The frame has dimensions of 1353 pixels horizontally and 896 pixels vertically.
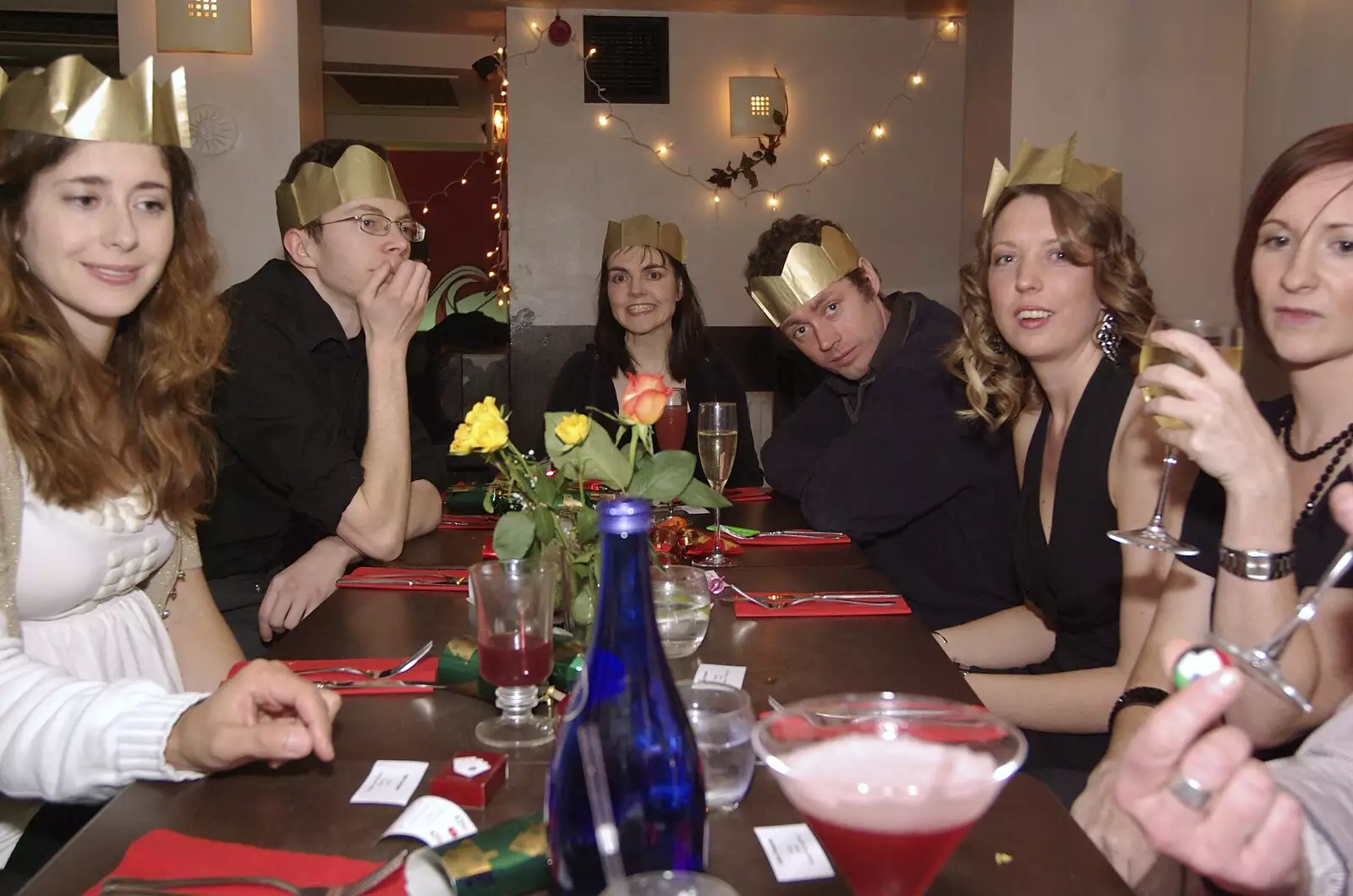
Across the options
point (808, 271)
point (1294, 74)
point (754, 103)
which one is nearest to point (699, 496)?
point (808, 271)

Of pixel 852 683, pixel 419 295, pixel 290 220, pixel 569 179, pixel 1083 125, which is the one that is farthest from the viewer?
pixel 569 179

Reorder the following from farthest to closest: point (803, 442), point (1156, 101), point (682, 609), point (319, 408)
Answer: point (1156, 101), point (803, 442), point (319, 408), point (682, 609)

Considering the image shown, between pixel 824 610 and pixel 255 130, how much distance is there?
11.1 ft

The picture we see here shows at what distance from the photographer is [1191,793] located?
714mm

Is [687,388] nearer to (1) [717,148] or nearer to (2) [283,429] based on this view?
(2) [283,429]

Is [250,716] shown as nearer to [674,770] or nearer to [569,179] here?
[674,770]

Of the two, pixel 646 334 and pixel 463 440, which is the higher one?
pixel 646 334

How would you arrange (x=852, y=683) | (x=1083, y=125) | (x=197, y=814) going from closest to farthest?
(x=197, y=814), (x=852, y=683), (x=1083, y=125)

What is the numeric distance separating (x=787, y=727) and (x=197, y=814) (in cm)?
55

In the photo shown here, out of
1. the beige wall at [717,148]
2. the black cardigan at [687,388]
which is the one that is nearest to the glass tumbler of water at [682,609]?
the black cardigan at [687,388]

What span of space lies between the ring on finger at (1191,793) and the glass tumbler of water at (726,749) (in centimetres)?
33

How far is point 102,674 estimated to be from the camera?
1.48 m

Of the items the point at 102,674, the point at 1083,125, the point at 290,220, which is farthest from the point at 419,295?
the point at 1083,125

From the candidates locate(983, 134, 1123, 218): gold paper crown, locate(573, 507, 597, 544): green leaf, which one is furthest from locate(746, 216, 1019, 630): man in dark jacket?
locate(573, 507, 597, 544): green leaf
